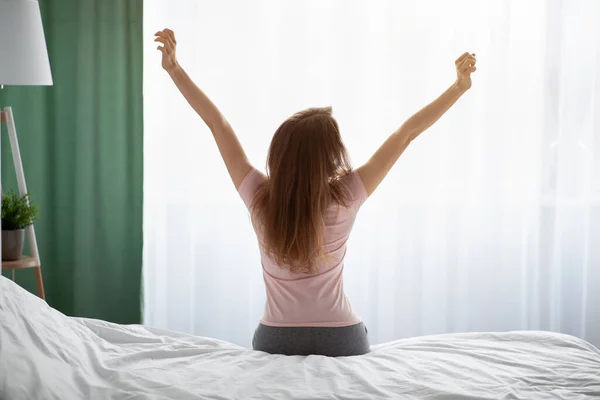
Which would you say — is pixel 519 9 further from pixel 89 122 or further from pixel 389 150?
pixel 89 122

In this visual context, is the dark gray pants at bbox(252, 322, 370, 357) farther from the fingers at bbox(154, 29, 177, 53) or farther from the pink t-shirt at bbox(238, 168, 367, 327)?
the fingers at bbox(154, 29, 177, 53)

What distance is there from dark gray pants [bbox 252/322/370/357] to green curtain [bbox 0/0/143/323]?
181cm

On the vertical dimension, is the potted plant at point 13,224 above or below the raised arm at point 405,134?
below

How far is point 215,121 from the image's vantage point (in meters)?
2.18

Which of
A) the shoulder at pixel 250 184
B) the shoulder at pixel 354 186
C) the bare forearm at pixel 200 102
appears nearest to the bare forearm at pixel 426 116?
the shoulder at pixel 354 186

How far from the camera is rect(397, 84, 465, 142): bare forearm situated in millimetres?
2152

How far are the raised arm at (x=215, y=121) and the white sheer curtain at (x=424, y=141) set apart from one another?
4.62 feet

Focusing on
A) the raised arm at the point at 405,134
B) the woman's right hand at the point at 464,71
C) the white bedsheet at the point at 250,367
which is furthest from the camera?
the woman's right hand at the point at 464,71

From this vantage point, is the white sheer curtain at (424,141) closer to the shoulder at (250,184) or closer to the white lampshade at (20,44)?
the white lampshade at (20,44)

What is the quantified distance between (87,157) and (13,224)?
65 centimetres

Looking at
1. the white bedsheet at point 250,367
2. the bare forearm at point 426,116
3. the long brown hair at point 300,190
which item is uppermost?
the bare forearm at point 426,116

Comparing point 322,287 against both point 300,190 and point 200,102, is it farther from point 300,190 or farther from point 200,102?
point 200,102

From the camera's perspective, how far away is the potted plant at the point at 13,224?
311cm

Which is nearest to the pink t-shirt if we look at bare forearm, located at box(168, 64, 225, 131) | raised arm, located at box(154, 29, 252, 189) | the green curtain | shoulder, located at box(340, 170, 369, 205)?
shoulder, located at box(340, 170, 369, 205)
